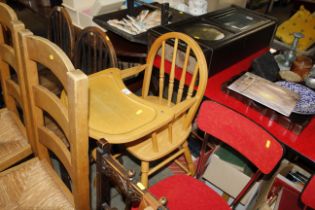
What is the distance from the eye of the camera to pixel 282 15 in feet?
14.2

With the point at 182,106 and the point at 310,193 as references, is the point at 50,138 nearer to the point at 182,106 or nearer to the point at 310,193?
the point at 182,106

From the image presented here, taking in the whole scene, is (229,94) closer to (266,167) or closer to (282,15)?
(266,167)

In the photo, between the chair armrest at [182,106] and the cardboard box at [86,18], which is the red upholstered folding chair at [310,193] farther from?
the cardboard box at [86,18]

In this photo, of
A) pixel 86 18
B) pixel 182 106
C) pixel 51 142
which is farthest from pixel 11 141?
pixel 86 18

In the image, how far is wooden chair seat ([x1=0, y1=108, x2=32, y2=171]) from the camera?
1220mm

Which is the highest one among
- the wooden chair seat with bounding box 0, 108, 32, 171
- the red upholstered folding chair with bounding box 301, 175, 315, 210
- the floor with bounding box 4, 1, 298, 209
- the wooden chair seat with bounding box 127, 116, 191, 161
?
the red upholstered folding chair with bounding box 301, 175, 315, 210

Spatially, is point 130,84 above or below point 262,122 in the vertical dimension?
below

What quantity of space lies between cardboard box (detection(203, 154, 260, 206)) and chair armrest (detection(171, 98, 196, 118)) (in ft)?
1.14

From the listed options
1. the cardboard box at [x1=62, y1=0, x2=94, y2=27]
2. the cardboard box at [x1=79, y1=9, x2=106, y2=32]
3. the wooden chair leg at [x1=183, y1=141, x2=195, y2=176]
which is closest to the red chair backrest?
the wooden chair leg at [x1=183, y1=141, x2=195, y2=176]

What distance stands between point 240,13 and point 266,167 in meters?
A: 1.05

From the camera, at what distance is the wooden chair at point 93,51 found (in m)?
1.44

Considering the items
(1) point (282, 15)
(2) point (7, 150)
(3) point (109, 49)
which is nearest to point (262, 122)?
(3) point (109, 49)

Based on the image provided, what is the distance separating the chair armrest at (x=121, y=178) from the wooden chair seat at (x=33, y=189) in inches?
12.4

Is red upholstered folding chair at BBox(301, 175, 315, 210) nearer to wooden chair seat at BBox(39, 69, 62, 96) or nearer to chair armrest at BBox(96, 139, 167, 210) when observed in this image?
chair armrest at BBox(96, 139, 167, 210)
